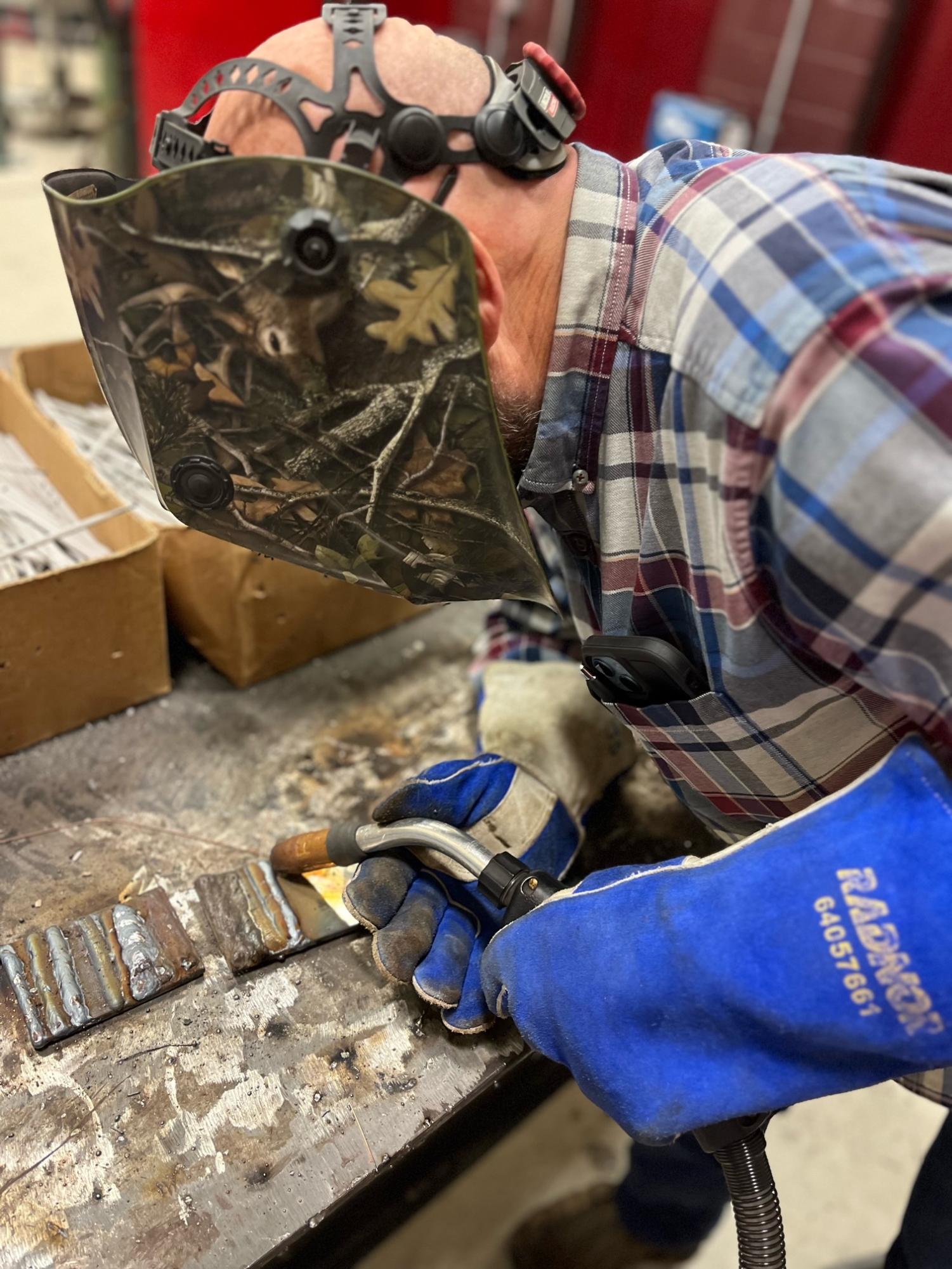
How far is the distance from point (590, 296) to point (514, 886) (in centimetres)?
54

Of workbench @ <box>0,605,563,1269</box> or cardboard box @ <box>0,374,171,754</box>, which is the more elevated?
cardboard box @ <box>0,374,171,754</box>

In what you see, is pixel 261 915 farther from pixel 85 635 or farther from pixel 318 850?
pixel 85 635

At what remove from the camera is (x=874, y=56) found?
2.13 metres

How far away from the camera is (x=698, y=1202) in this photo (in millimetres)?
1228

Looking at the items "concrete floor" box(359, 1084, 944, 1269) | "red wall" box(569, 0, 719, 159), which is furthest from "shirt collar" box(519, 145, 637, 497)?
"red wall" box(569, 0, 719, 159)

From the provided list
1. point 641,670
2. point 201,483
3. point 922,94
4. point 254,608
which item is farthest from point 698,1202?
point 922,94

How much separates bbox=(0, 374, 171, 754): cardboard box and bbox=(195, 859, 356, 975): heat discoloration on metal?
0.31 metres

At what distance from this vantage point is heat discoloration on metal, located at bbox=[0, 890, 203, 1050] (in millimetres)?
816

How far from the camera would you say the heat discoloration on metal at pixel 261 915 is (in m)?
0.90

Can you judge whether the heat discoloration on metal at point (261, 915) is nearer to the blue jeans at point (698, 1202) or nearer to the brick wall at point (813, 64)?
the blue jeans at point (698, 1202)

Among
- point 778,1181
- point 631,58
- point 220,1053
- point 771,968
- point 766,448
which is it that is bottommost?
point 778,1181

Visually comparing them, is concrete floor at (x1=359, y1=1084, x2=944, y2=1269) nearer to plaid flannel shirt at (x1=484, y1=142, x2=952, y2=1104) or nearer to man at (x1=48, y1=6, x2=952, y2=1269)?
man at (x1=48, y1=6, x2=952, y2=1269)

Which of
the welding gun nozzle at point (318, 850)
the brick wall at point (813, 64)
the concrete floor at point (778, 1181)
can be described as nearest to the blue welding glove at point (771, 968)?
the welding gun nozzle at point (318, 850)

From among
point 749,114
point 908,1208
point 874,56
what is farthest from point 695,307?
point 749,114
